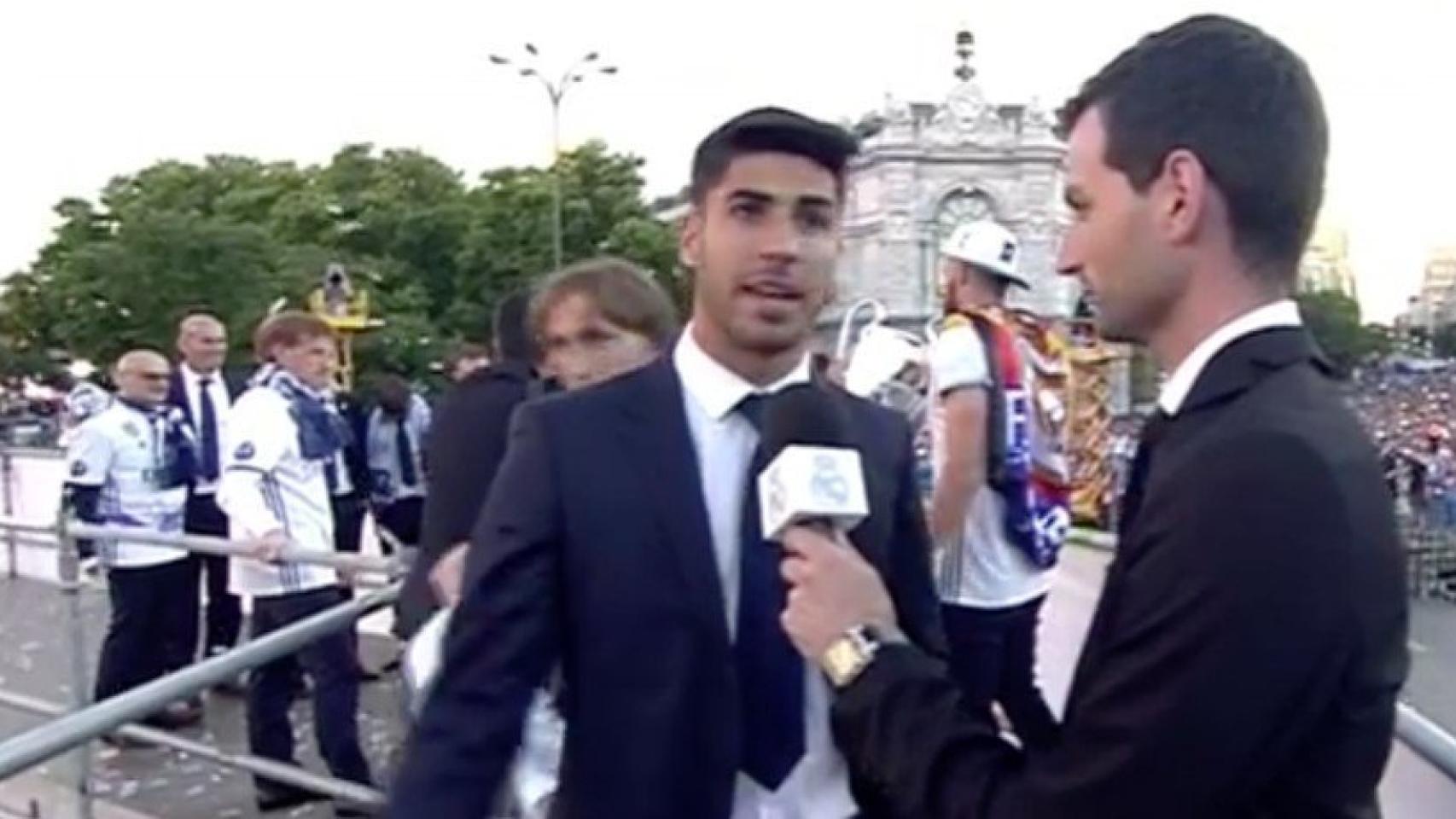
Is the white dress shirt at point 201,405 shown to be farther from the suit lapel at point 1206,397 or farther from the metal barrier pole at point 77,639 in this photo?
the suit lapel at point 1206,397

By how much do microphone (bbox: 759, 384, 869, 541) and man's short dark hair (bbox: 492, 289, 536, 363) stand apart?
281 centimetres

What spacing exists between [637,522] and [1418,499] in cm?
3346

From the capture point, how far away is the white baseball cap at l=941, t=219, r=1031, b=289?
5.96 m

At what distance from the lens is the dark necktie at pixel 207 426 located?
9234mm

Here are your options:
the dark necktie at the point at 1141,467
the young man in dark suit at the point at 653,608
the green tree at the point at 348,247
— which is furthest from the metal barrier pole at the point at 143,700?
the green tree at the point at 348,247

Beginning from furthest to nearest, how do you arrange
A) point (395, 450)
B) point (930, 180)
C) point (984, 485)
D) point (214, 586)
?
point (930, 180), point (395, 450), point (214, 586), point (984, 485)

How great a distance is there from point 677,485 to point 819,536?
51 centimetres

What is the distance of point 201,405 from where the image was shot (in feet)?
30.3

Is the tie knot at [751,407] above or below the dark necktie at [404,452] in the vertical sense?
above

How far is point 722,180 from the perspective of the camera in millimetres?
2738

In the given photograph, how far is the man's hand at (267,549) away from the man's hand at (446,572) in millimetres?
1417

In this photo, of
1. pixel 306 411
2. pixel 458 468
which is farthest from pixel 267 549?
pixel 458 468

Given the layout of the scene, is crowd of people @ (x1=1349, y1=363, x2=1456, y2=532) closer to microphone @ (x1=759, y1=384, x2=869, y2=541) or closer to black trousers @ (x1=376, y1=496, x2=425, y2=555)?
microphone @ (x1=759, y1=384, x2=869, y2=541)

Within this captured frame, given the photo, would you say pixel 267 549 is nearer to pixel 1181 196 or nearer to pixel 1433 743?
pixel 1433 743
